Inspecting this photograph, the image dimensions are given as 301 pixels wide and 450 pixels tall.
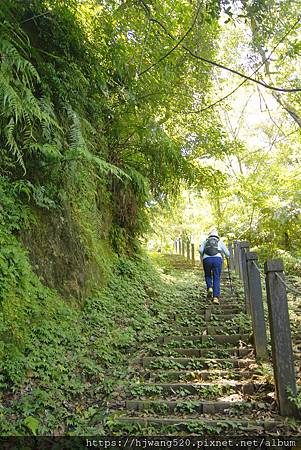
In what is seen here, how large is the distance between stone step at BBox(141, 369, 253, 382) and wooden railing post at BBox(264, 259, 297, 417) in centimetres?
93

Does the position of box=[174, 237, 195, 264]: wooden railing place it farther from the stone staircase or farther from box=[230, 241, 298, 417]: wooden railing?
box=[230, 241, 298, 417]: wooden railing

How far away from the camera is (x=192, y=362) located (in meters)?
4.78

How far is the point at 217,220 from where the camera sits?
16.4m

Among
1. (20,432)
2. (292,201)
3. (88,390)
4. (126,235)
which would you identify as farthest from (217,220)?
(20,432)

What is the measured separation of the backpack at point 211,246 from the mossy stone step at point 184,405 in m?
3.79

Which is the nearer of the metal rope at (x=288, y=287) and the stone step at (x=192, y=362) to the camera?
the metal rope at (x=288, y=287)

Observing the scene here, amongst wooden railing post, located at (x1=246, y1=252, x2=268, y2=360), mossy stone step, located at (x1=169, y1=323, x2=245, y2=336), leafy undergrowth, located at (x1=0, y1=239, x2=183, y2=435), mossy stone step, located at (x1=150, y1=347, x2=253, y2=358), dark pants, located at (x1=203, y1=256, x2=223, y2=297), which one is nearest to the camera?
leafy undergrowth, located at (x1=0, y1=239, x2=183, y2=435)

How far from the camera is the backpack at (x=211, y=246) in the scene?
7.28m

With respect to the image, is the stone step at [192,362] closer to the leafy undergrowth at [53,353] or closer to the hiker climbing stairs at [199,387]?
the hiker climbing stairs at [199,387]

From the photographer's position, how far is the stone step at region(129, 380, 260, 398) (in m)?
3.96

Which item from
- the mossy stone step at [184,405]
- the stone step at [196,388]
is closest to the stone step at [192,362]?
the stone step at [196,388]

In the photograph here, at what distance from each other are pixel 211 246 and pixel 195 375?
10.8ft

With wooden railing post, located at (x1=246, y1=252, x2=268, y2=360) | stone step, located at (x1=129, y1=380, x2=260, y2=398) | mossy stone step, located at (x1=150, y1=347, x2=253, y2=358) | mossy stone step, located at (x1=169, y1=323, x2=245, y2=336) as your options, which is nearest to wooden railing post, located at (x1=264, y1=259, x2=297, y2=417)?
stone step, located at (x1=129, y1=380, x2=260, y2=398)

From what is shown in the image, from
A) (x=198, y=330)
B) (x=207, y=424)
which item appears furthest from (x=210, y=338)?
(x=207, y=424)
